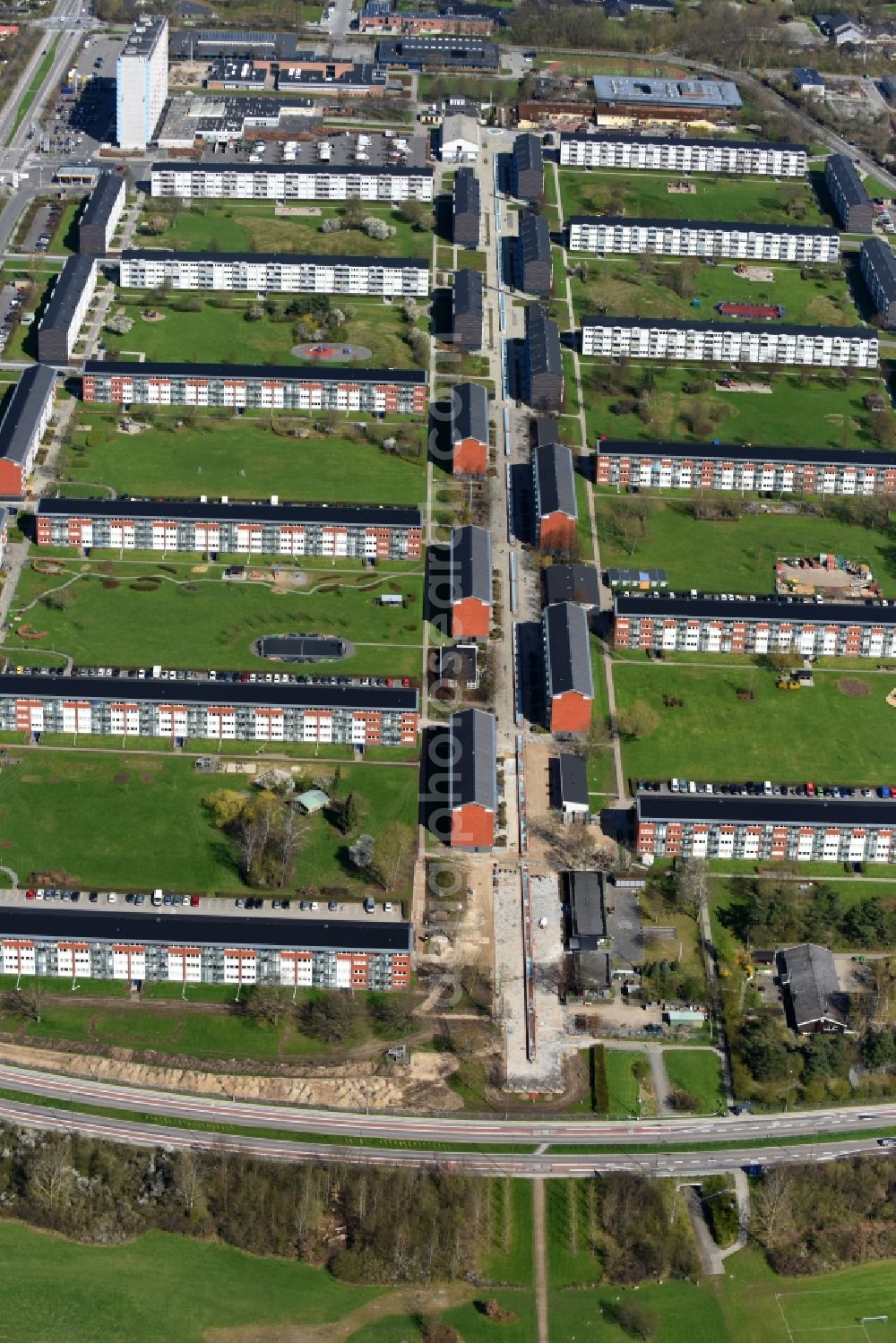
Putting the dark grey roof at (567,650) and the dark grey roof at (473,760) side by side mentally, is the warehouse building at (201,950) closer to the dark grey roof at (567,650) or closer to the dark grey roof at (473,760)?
the dark grey roof at (473,760)

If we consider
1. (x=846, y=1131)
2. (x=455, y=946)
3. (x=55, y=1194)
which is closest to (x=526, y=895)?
(x=455, y=946)

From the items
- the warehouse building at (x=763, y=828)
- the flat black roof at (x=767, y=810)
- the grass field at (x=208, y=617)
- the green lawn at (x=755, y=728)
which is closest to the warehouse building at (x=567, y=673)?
the green lawn at (x=755, y=728)

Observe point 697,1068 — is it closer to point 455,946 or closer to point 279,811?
point 455,946

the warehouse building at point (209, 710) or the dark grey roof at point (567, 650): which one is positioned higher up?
the dark grey roof at point (567, 650)

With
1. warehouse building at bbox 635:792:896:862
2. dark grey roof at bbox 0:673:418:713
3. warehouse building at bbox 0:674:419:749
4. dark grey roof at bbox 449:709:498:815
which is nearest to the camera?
warehouse building at bbox 635:792:896:862

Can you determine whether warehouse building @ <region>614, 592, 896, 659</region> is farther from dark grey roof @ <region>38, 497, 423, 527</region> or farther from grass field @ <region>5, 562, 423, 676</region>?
dark grey roof @ <region>38, 497, 423, 527</region>

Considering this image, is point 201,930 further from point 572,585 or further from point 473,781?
point 572,585

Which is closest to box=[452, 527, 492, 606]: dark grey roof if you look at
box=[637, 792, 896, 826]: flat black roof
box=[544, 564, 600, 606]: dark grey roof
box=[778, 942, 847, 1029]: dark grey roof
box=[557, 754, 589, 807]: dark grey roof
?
box=[544, 564, 600, 606]: dark grey roof

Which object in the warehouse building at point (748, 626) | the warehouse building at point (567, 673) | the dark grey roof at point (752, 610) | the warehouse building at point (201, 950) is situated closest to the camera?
the warehouse building at point (201, 950)
